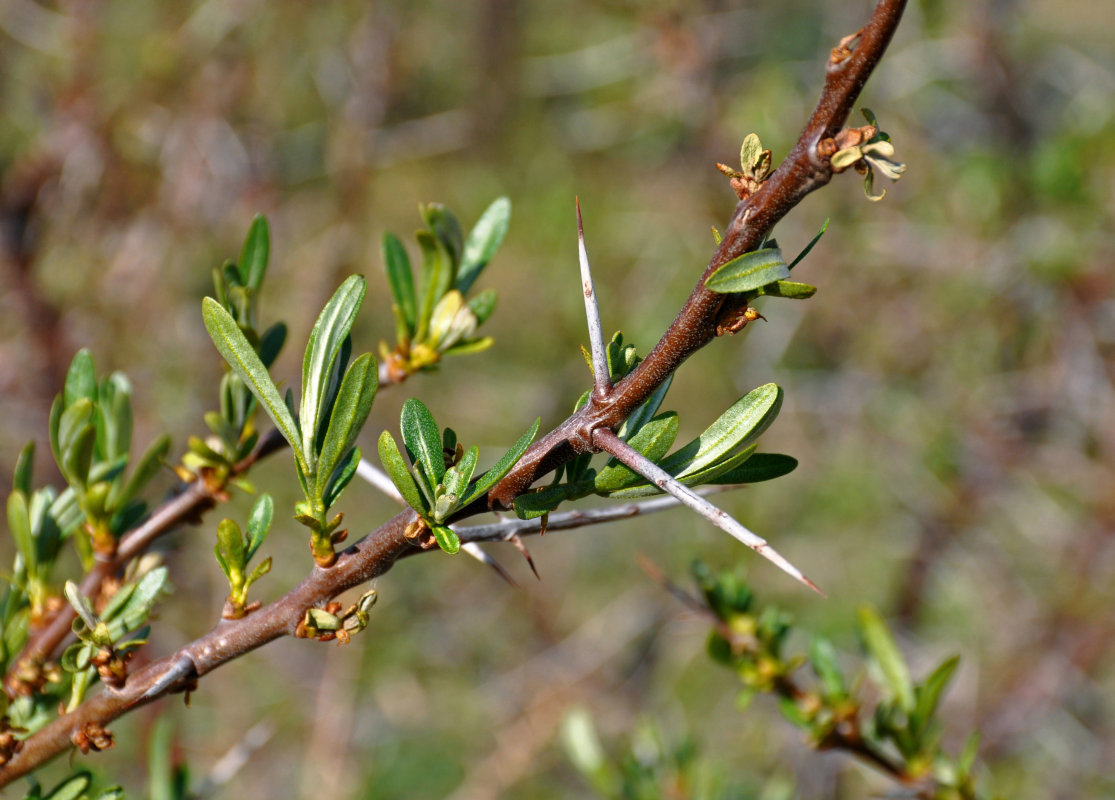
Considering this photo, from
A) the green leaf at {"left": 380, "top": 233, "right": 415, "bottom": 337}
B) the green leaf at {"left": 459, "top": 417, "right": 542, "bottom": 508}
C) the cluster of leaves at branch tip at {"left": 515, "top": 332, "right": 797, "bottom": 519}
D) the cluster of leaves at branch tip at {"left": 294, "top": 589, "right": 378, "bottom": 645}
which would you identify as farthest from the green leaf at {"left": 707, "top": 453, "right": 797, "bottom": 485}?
the green leaf at {"left": 380, "top": 233, "right": 415, "bottom": 337}

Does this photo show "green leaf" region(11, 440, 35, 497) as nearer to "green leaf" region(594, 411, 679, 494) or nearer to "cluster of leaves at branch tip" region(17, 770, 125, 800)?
"cluster of leaves at branch tip" region(17, 770, 125, 800)

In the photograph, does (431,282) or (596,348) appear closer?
(596,348)

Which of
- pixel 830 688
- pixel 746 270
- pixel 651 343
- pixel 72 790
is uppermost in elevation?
pixel 746 270

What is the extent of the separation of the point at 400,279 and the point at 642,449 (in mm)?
319

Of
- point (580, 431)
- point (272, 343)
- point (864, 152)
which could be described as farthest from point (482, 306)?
point (864, 152)

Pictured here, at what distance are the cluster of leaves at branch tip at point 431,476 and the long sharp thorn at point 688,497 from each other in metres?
0.04

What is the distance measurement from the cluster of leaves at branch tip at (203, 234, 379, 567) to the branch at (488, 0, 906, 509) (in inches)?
3.6

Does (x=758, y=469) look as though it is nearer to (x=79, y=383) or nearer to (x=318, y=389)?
(x=318, y=389)

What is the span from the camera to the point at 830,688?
75 centimetres

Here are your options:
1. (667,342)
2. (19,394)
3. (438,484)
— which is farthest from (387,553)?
(19,394)

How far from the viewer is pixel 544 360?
2588 mm

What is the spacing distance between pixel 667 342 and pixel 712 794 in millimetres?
674

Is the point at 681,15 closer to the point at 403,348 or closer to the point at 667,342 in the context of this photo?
the point at 403,348

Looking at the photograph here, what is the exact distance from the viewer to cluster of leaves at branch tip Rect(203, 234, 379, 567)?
0.45 meters
